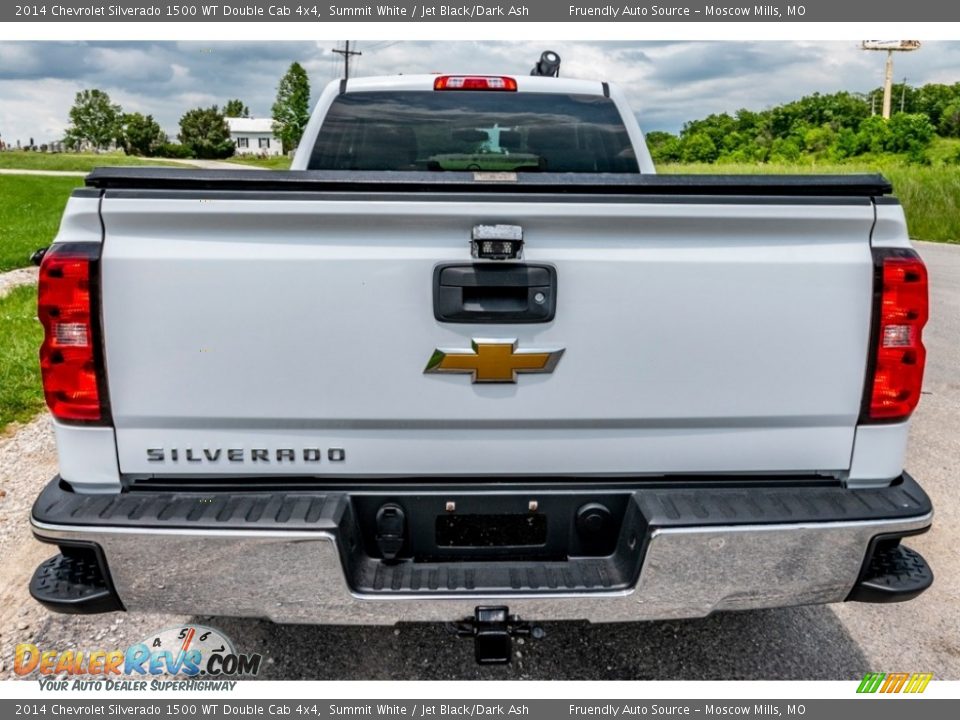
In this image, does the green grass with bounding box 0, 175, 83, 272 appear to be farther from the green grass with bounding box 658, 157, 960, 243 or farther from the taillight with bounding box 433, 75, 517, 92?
the green grass with bounding box 658, 157, 960, 243

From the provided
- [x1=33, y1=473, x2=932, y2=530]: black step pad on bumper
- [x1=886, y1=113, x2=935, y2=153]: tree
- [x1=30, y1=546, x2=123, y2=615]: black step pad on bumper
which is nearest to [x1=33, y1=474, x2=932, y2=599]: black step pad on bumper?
[x1=33, y1=473, x2=932, y2=530]: black step pad on bumper

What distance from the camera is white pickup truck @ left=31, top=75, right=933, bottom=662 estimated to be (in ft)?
7.18

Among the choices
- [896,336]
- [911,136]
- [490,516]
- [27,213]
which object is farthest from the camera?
[911,136]

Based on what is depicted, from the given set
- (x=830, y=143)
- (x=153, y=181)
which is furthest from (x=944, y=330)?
(x=830, y=143)

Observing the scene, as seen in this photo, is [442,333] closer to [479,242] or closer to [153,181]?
[479,242]

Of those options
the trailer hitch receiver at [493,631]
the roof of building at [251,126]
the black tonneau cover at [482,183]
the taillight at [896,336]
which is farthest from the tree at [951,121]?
the roof of building at [251,126]

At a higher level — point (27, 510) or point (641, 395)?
point (641, 395)

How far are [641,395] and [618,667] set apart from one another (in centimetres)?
123

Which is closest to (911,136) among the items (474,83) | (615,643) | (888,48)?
(888,48)

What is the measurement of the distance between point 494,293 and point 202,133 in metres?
96.5

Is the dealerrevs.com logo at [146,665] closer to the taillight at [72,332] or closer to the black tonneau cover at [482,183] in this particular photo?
the taillight at [72,332]

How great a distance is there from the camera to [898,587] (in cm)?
240

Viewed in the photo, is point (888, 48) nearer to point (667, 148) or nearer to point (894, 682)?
point (667, 148)

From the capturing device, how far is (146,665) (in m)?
2.96
